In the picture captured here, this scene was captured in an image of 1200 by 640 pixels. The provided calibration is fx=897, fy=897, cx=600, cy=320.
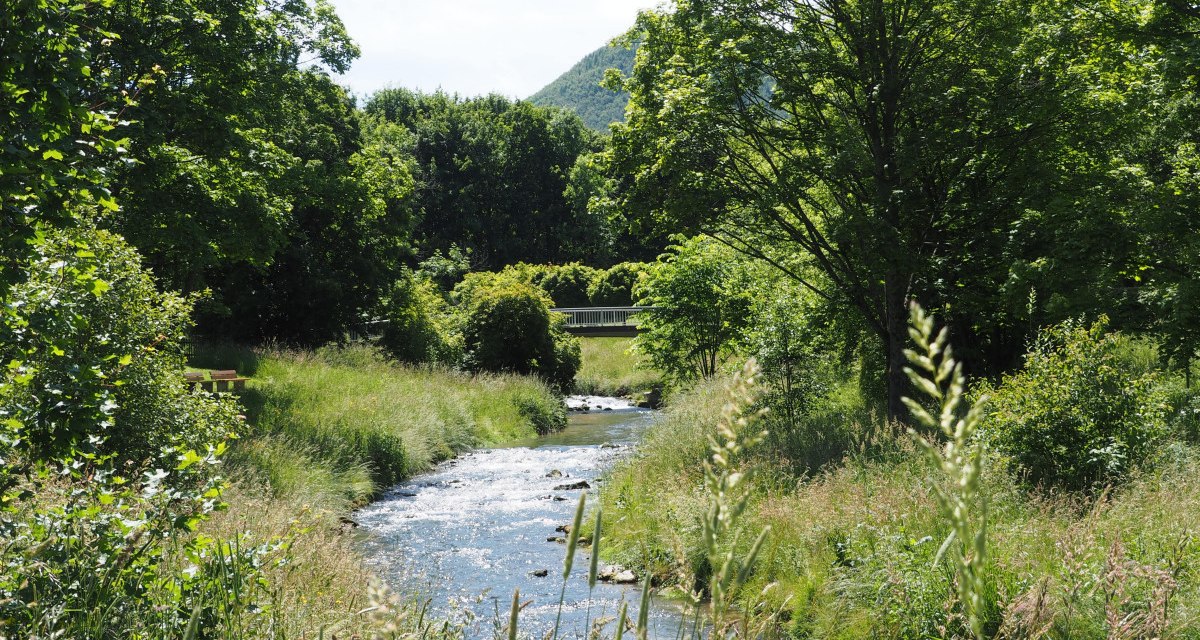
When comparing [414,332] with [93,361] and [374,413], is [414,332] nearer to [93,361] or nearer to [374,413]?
[374,413]

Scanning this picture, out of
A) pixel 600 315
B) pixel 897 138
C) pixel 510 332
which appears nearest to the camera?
pixel 897 138

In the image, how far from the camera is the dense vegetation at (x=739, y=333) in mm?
3748

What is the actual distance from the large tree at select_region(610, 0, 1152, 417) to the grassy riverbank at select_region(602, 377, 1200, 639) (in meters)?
3.38

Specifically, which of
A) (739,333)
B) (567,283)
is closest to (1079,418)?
(739,333)

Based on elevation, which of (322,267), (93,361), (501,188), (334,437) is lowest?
(334,437)

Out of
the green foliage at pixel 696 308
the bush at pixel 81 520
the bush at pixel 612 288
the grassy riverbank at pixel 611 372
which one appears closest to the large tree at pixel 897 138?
the green foliage at pixel 696 308

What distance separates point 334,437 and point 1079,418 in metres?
11.3

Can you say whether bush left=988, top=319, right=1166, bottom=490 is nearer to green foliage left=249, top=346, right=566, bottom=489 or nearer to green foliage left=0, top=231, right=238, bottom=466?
green foliage left=0, top=231, right=238, bottom=466

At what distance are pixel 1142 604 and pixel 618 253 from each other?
5619 centimetres

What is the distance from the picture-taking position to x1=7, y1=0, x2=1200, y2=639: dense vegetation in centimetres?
375

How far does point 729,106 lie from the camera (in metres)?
13.6

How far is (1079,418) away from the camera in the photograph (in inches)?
332

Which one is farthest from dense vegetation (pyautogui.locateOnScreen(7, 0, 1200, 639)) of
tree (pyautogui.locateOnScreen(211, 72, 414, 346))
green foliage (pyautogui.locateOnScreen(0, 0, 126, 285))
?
tree (pyautogui.locateOnScreen(211, 72, 414, 346))

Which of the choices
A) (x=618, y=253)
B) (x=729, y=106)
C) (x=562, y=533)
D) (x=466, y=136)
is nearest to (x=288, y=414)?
(x=562, y=533)
